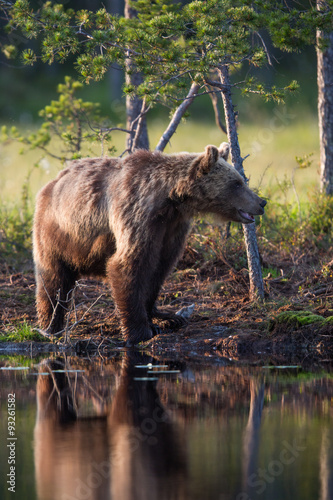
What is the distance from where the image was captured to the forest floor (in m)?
8.04

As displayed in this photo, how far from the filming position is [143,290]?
798cm

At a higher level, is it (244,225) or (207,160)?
(207,160)

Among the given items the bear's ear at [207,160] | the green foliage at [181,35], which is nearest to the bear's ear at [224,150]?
the bear's ear at [207,160]

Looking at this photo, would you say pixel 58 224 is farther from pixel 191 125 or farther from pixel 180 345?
pixel 191 125

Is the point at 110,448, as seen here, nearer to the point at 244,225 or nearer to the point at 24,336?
the point at 24,336

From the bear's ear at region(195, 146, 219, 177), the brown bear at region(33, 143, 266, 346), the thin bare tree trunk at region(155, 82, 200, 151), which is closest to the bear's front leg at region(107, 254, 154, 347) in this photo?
the brown bear at region(33, 143, 266, 346)

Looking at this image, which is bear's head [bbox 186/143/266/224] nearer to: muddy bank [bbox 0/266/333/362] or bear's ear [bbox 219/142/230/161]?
bear's ear [bbox 219/142/230/161]

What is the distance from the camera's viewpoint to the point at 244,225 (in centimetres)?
889

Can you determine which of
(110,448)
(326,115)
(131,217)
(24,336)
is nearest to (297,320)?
(131,217)

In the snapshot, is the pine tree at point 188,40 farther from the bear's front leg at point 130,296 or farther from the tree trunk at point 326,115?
the tree trunk at point 326,115

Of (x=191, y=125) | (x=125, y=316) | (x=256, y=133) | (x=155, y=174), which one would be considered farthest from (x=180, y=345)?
(x=191, y=125)

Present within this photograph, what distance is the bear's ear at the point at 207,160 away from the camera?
25.7 ft

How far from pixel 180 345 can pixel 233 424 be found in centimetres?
281

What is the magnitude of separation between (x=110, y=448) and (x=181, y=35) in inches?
189
